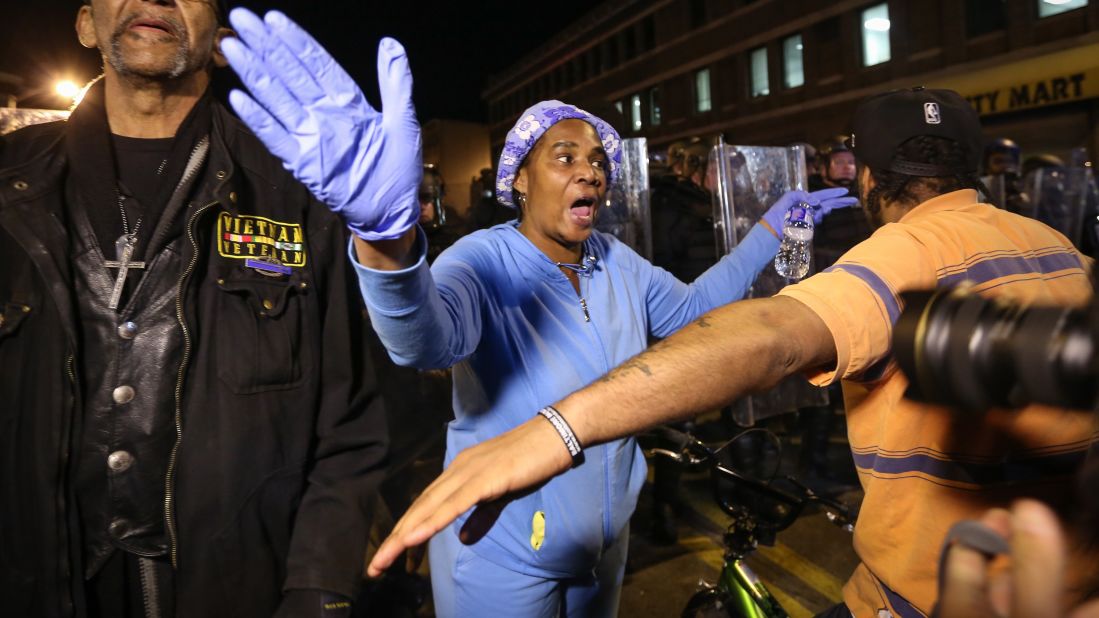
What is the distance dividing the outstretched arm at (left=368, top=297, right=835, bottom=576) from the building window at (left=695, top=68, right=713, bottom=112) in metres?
29.0

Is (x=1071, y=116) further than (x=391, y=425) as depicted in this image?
Yes

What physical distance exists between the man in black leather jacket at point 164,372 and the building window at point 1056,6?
20156 millimetres

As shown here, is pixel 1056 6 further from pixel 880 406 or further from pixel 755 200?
pixel 880 406

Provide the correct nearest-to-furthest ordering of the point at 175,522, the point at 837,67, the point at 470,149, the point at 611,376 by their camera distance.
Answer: the point at 611,376, the point at 175,522, the point at 837,67, the point at 470,149

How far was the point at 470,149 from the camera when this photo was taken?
28172 millimetres

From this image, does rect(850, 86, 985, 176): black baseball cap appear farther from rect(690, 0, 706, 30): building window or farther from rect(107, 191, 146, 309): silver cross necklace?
rect(690, 0, 706, 30): building window

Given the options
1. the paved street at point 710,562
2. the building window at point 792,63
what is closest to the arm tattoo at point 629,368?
the paved street at point 710,562

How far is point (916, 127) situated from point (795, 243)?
2.24m

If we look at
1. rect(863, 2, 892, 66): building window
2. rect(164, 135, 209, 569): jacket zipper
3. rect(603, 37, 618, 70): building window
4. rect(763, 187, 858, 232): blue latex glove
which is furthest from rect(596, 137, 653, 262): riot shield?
rect(603, 37, 618, 70): building window

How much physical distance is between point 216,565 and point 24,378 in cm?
72

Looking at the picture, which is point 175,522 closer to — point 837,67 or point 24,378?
point 24,378

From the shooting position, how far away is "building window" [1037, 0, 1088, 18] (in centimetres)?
1466

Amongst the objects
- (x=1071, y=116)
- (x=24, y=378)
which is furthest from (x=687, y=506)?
(x=1071, y=116)

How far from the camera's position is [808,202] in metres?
3.39
